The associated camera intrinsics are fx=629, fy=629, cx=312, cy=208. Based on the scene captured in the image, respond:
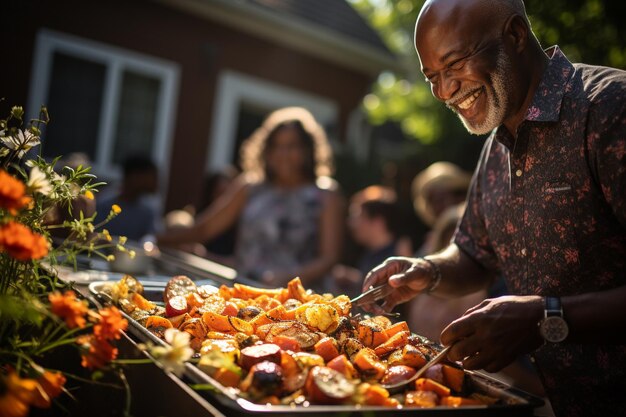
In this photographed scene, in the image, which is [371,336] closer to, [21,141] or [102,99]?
[21,141]

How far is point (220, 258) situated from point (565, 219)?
3.96 meters

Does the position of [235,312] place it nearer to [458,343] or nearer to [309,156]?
[458,343]

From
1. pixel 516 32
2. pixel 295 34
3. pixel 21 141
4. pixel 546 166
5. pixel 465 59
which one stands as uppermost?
pixel 295 34

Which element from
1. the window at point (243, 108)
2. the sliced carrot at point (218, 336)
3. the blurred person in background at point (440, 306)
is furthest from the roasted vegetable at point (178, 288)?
the window at point (243, 108)

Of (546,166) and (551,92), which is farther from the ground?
(551,92)

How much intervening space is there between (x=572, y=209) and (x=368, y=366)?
86cm

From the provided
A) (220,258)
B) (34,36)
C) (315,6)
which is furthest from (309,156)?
(315,6)

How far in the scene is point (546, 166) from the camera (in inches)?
78.9

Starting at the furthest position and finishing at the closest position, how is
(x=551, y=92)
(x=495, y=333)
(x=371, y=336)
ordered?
(x=551, y=92) → (x=371, y=336) → (x=495, y=333)

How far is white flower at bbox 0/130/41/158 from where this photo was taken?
1486 mm

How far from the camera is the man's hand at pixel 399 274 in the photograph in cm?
218

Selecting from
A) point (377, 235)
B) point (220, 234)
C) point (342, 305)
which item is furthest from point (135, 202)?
point (342, 305)

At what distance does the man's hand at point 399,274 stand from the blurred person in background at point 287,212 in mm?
1759

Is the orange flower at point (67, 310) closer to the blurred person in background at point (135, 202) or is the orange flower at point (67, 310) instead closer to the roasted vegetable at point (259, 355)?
the roasted vegetable at point (259, 355)
